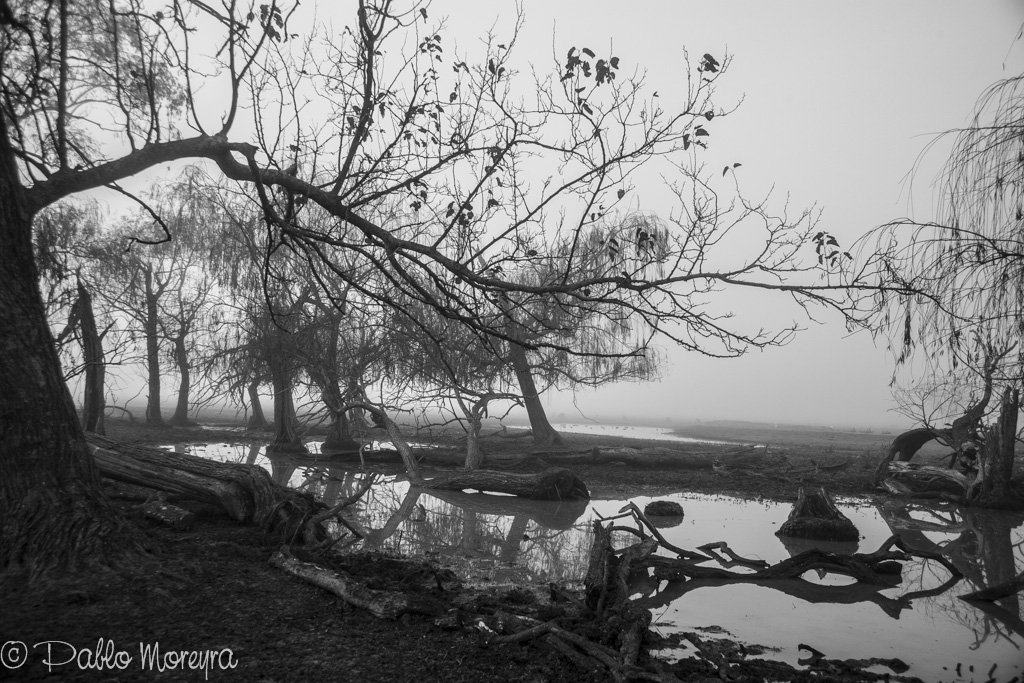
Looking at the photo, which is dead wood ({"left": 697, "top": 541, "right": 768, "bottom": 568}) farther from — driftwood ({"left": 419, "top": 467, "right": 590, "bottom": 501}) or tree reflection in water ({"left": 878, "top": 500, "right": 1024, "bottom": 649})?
driftwood ({"left": 419, "top": 467, "right": 590, "bottom": 501})

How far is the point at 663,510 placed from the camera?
10.3 meters

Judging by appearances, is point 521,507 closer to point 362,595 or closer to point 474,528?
point 474,528

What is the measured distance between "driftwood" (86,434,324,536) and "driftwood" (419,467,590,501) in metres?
5.08

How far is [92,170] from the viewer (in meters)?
5.06

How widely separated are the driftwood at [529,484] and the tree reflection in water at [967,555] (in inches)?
196

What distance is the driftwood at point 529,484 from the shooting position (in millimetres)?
11812

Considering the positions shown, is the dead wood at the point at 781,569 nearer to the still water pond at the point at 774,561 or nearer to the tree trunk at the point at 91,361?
the still water pond at the point at 774,561

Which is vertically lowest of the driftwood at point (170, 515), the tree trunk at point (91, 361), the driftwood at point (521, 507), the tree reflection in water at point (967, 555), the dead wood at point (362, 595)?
the tree reflection in water at point (967, 555)

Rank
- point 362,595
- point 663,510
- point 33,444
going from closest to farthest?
1. point 33,444
2. point 362,595
3. point 663,510

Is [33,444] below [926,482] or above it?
above

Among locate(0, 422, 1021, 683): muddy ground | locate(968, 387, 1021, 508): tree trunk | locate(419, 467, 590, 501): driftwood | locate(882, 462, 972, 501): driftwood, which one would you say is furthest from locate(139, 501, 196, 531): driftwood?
locate(882, 462, 972, 501): driftwood

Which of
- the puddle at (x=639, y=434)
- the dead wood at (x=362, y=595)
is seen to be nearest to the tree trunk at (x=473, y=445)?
the dead wood at (x=362, y=595)

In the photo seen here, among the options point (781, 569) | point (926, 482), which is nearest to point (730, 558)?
point (781, 569)

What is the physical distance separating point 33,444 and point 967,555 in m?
9.25
